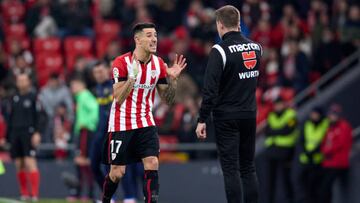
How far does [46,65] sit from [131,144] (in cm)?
1253

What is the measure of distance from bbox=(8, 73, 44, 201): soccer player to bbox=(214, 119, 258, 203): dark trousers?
6.99 m

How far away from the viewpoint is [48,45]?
82.3 feet

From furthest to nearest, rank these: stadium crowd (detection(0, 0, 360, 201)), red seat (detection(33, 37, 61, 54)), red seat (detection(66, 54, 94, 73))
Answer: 1. red seat (detection(33, 37, 61, 54))
2. red seat (detection(66, 54, 94, 73))
3. stadium crowd (detection(0, 0, 360, 201))

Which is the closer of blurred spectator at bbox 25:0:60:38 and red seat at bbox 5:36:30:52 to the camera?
red seat at bbox 5:36:30:52

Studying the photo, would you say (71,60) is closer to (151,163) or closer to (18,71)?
(18,71)

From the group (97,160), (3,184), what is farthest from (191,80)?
(97,160)

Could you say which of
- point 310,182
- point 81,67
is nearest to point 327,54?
point 310,182

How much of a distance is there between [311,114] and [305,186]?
1.41 meters

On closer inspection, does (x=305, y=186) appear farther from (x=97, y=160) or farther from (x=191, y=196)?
(x=97, y=160)

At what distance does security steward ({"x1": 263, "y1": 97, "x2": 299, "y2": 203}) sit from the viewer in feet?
67.8

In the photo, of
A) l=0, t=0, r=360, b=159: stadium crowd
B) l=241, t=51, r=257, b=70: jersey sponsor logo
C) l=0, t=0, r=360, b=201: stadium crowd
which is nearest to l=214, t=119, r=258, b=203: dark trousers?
l=241, t=51, r=257, b=70: jersey sponsor logo

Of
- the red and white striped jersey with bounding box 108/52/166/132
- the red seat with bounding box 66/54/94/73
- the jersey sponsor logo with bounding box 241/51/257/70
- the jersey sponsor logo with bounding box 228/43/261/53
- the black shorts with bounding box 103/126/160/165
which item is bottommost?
the black shorts with bounding box 103/126/160/165

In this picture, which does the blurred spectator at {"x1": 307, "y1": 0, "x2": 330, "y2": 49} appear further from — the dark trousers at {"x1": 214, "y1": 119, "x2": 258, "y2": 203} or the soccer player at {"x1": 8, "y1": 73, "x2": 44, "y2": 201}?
the dark trousers at {"x1": 214, "y1": 119, "x2": 258, "y2": 203}

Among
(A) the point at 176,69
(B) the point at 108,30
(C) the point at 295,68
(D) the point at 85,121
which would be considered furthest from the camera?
(B) the point at 108,30
